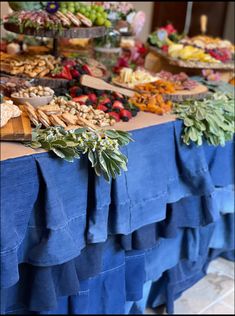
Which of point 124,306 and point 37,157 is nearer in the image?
point 37,157

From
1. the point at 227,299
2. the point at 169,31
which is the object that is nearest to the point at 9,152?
the point at 227,299

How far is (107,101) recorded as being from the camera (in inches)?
65.6

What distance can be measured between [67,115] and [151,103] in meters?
0.43

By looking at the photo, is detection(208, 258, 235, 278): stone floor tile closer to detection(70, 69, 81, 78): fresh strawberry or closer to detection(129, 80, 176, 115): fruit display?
detection(129, 80, 176, 115): fruit display

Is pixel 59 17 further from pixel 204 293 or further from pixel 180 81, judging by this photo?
pixel 204 293

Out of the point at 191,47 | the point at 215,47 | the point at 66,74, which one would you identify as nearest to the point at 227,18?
the point at 215,47

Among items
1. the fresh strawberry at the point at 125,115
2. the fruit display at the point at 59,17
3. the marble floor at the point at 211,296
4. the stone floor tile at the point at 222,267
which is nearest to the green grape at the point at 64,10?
the fruit display at the point at 59,17

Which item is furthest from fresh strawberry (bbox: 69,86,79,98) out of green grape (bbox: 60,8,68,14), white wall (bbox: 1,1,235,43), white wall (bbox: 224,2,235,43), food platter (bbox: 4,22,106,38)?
white wall (bbox: 224,2,235,43)

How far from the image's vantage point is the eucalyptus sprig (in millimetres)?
1291

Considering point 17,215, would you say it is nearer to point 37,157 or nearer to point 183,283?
point 37,157

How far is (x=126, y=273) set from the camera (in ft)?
5.65

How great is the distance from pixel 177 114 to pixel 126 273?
602 mm

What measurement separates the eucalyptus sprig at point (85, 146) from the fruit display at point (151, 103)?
16.6 inches

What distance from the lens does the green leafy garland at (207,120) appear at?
171 centimetres
